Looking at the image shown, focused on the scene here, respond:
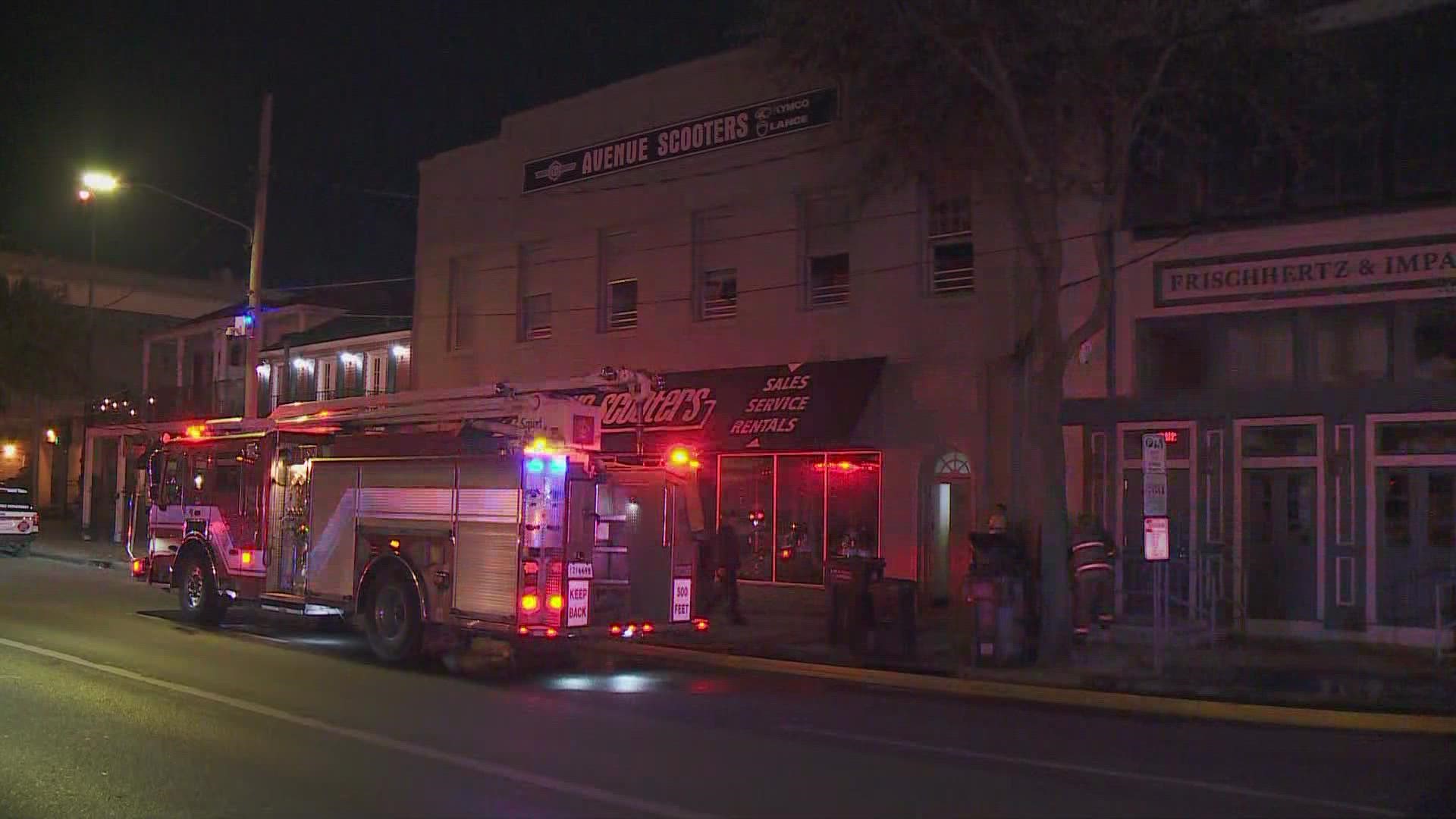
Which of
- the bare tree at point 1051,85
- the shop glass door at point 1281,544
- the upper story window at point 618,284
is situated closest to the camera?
the bare tree at point 1051,85

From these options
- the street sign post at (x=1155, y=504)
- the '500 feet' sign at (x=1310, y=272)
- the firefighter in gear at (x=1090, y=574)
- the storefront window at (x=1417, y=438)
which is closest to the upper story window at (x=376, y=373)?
the firefighter in gear at (x=1090, y=574)

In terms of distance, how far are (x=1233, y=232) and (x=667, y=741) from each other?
39.0 ft

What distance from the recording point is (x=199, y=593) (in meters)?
16.7

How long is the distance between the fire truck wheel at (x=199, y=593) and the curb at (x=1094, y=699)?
18.8ft

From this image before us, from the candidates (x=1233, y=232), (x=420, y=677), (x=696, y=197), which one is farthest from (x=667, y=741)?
(x=696, y=197)

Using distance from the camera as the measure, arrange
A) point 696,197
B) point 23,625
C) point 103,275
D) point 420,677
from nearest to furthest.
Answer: point 420,677 → point 23,625 → point 696,197 → point 103,275

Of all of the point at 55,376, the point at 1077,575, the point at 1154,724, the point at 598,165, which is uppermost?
the point at 598,165

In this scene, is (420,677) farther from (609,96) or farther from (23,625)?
(609,96)

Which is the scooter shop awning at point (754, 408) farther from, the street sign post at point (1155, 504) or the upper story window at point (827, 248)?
the street sign post at point (1155, 504)

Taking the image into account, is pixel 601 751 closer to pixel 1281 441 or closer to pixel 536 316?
pixel 1281 441

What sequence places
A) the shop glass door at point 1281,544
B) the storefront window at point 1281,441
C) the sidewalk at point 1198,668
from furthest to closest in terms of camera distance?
the storefront window at point 1281,441 → the shop glass door at point 1281,544 → the sidewalk at point 1198,668

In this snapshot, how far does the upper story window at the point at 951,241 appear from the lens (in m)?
19.6

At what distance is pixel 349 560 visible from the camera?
14289mm

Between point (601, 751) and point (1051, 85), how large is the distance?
33.0 feet
